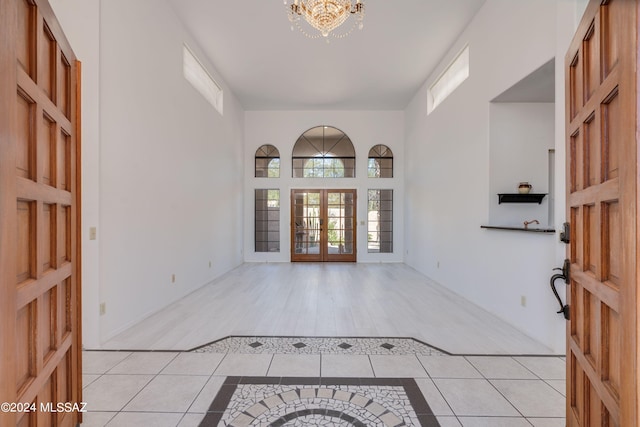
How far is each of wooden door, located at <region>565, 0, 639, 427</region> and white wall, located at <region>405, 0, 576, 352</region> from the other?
1.54 m

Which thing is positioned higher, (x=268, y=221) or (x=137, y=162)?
(x=137, y=162)

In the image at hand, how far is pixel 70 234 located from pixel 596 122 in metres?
2.27

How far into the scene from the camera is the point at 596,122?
1.16m

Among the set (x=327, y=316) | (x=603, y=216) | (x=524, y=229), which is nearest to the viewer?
(x=603, y=216)

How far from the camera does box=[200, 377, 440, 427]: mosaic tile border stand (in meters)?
1.79

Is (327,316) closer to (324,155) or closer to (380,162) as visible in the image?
(324,155)

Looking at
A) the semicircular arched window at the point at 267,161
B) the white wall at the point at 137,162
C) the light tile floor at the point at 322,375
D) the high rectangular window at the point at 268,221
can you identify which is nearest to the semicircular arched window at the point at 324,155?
the semicircular arched window at the point at 267,161

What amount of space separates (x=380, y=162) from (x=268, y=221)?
128 inches

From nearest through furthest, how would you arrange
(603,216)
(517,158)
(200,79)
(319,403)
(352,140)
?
(603,216) → (319,403) → (517,158) → (200,79) → (352,140)

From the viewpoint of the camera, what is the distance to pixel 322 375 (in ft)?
7.55

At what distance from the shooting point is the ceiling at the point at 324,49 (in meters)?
4.21

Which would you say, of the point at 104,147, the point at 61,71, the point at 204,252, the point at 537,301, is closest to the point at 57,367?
the point at 61,71

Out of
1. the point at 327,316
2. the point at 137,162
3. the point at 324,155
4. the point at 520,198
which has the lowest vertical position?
the point at 327,316

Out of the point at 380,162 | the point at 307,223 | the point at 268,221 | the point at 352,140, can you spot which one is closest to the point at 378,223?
the point at 380,162
